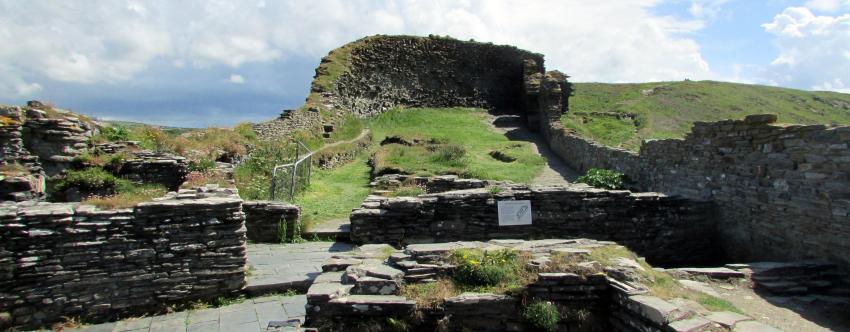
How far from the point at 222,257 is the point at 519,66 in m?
29.6

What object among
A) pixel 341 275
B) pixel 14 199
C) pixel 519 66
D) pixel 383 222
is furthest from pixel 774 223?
pixel 519 66

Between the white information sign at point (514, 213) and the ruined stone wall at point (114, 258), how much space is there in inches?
182

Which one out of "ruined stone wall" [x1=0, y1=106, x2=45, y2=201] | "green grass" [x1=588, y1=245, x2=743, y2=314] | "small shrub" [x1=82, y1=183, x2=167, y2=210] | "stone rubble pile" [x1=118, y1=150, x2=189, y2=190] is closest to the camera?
"green grass" [x1=588, y1=245, x2=743, y2=314]

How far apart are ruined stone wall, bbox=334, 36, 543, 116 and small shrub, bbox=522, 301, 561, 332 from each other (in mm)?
24530

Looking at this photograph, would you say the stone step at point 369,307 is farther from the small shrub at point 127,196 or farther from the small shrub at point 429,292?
the small shrub at point 127,196

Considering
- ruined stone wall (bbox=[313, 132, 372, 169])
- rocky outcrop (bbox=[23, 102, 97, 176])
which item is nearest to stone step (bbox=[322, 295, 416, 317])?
rocky outcrop (bbox=[23, 102, 97, 176])

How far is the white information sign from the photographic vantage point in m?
9.48

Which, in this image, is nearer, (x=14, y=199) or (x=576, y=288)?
(x=576, y=288)

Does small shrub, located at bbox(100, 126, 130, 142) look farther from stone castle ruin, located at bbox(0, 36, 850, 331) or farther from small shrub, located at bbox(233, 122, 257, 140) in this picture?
small shrub, located at bbox(233, 122, 257, 140)

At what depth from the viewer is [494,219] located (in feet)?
31.3

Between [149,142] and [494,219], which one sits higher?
[149,142]

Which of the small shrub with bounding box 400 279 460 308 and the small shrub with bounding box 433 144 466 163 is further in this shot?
the small shrub with bounding box 433 144 466 163

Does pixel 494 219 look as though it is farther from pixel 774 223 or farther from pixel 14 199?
pixel 14 199

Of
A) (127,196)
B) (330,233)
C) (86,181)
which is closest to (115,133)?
(86,181)
